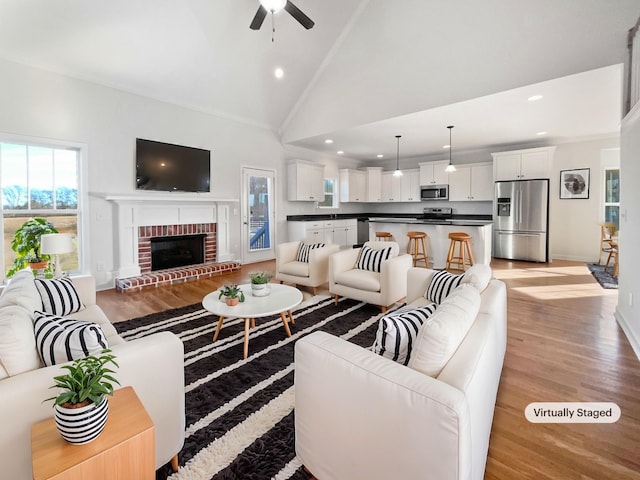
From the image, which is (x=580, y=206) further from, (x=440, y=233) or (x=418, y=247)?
(x=418, y=247)

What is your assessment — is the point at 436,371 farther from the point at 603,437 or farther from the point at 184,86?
the point at 184,86

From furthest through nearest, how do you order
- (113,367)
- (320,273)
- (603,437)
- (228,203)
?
(228,203) → (320,273) → (603,437) → (113,367)

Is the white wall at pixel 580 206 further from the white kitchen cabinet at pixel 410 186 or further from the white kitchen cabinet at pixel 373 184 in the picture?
the white kitchen cabinet at pixel 373 184

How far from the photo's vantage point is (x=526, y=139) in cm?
632

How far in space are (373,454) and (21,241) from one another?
178 inches

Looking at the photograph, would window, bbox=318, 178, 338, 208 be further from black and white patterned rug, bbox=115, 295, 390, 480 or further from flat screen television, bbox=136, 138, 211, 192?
black and white patterned rug, bbox=115, 295, 390, 480

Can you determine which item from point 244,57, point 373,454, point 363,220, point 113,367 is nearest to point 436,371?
point 373,454

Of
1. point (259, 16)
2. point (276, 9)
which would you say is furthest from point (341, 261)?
point (259, 16)

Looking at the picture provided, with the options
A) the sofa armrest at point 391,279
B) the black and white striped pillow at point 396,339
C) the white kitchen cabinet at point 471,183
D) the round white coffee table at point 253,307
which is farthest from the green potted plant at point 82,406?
the white kitchen cabinet at point 471,183

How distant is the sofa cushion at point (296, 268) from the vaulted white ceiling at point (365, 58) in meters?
2.67

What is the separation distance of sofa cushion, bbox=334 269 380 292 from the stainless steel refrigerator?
4.51m

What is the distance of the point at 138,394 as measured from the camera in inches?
50.7

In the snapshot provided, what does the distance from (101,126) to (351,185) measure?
5.78 meters

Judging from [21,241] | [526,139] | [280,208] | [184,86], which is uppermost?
[184,86]
